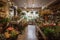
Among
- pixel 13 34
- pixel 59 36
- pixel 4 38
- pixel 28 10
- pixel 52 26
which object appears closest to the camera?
pixel 4 38

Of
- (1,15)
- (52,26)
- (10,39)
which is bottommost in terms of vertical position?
(10,39)

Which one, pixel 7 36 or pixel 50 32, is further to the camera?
pixel 50 32

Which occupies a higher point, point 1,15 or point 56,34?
point 1,15

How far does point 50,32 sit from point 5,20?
89.2 inches

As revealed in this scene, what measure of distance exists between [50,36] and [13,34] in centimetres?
143

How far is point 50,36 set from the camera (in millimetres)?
5535

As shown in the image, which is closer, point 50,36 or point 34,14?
point 50,36

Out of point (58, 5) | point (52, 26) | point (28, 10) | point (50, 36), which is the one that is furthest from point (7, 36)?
point (28, 10)

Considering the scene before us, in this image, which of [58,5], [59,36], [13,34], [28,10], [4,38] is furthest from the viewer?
[28,10]

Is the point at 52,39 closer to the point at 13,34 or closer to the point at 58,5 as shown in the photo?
the point at 13,34

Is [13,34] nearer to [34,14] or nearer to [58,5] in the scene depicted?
[58,5]

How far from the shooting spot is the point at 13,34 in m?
5.71

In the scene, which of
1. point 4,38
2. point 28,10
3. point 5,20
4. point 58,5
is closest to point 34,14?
point 28,10

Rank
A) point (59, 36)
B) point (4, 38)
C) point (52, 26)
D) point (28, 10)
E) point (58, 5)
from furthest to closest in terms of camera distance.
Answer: point (28, 10) → point (58, 5) → point (52, 26) → point (59, 36) → point (4, 38)
